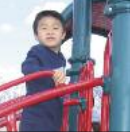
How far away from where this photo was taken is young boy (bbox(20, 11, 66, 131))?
209cm

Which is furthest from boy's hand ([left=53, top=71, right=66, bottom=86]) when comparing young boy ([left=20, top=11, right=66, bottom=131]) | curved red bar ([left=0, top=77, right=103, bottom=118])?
curved red bar ([left=0, top=77, right=103, bottom=118])

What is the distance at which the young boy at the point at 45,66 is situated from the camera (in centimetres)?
209

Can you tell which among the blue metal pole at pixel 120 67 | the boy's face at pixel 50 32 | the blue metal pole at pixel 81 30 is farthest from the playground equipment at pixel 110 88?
the blue metal pole at pixel 81 30

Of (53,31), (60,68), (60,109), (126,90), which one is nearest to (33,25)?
(53,31)

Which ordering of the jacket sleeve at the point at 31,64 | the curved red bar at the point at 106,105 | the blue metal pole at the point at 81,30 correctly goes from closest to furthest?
the curved red bar at the point at 106,105
the jacket sleeve at the point at 31,64
the blue metal pole at the point at 81,30

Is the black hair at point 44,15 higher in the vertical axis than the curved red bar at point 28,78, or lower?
higher

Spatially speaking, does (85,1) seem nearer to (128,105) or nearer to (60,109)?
(60,109)

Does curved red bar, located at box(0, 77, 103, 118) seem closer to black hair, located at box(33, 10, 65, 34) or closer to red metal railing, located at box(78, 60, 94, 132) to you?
red metal railing, located at box(78, 60, 94, 132)

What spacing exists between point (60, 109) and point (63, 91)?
0.97ft

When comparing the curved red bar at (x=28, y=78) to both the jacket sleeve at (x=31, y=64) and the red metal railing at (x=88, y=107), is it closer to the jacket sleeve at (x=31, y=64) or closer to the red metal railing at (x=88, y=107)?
the jacket sleeve at (x=31, y=64)

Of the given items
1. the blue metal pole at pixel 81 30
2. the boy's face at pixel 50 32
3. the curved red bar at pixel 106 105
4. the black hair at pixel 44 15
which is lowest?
the curved red bar at pixel 106 105

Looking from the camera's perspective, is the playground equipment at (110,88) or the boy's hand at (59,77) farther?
the boy's hand at (59,77)

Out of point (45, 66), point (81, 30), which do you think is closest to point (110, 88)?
point (45, 66)

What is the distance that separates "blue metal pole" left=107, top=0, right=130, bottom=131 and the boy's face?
0.30 meters
